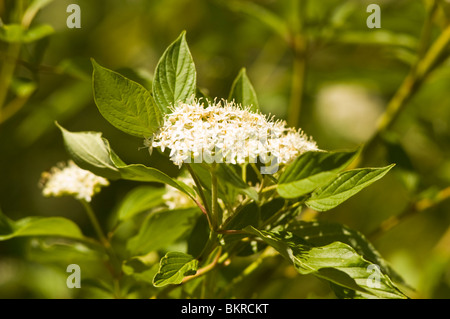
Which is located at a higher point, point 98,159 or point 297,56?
point 297,56

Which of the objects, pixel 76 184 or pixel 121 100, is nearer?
pixel 121 100

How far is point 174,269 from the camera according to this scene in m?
0.66

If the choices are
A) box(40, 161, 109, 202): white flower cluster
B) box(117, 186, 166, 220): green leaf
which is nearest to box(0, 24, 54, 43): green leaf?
box(40, 161, 109, 202): white flower cluster

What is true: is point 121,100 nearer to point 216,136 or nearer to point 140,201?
point 216,136

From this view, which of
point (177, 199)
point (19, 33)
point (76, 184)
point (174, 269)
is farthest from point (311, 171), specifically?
point (19, 33)

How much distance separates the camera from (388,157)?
1.16 m

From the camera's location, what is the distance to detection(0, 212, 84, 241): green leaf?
0.82 m

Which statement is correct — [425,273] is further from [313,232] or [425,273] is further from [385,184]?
[313,232]

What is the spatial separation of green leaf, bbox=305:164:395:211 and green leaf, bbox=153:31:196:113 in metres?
0.24

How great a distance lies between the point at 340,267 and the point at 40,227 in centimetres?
51

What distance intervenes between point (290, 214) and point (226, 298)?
196 millimetres

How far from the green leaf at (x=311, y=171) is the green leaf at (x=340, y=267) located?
0.23ft

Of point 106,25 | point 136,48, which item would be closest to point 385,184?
point 136,48

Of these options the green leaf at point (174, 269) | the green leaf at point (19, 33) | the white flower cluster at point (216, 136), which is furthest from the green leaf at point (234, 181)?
the green leaf at point (19, 33)
